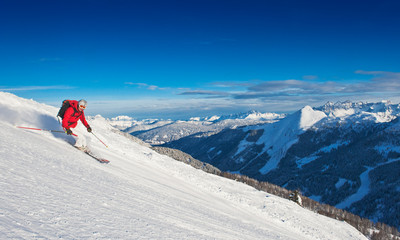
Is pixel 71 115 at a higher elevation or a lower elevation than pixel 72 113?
lower

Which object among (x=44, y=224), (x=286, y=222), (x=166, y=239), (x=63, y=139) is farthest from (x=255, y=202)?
(x=44, y=224)

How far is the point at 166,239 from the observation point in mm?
7355

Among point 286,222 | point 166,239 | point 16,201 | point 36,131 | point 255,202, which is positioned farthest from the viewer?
point 255,202

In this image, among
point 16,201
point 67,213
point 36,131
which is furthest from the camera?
point 36,131

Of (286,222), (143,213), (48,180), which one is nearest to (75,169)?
(48,180)

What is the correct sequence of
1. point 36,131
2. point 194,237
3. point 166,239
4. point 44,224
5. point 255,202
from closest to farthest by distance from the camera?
point 44,224
point 166,239
point 194,237
point 36,131
point 255,202

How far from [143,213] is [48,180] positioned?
385 cm

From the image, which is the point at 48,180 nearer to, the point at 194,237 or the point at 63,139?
the point at 194,237

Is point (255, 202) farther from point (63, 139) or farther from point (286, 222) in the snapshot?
point (63, 139)

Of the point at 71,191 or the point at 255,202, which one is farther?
the point at 255,202

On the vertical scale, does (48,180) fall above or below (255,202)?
above

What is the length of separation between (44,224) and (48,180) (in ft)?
13.1

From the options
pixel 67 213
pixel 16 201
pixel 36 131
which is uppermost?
pixel 36 131

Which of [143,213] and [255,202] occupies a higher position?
[143,213]
